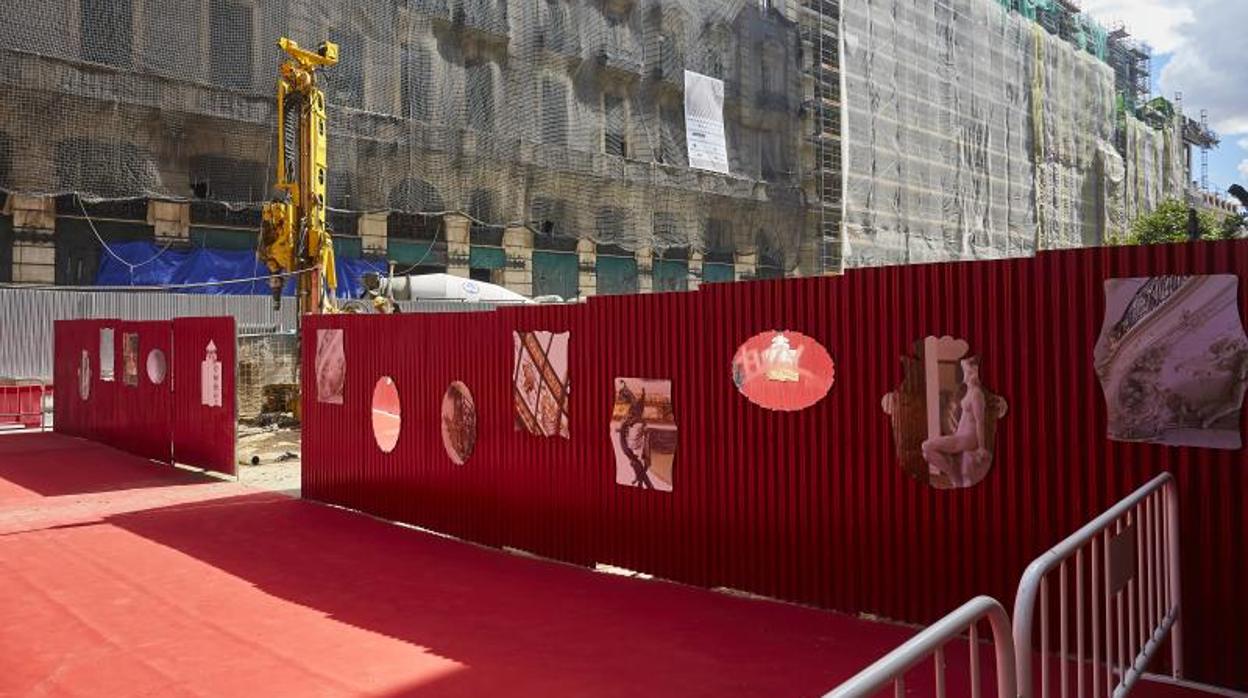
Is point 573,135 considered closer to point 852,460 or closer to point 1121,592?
point 852,460

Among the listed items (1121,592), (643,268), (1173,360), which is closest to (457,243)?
(643,268)

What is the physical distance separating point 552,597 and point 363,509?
445 cm

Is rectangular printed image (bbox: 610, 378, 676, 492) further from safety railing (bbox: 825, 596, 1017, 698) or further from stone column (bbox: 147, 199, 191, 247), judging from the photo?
stone column (bbox: 147, 199, 191, 247)

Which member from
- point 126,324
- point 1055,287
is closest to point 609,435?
point 1055,287

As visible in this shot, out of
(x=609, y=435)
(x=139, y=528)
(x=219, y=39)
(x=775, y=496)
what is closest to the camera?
(x=775, y=496)

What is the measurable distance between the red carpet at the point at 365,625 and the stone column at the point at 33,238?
58.5 feet

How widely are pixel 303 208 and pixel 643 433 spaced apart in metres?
14.0

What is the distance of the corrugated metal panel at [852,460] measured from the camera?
17.3 feet

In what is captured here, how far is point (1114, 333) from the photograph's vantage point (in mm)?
5398

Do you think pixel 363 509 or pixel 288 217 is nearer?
pixel 363 509

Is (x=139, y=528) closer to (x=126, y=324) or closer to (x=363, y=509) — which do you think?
(x=363, y=509)

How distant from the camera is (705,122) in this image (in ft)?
136

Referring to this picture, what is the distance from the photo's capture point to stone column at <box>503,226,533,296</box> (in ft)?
116

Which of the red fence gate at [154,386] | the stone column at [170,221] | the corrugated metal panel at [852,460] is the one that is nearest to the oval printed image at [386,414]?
the corrugated metal panel at [852,460]
